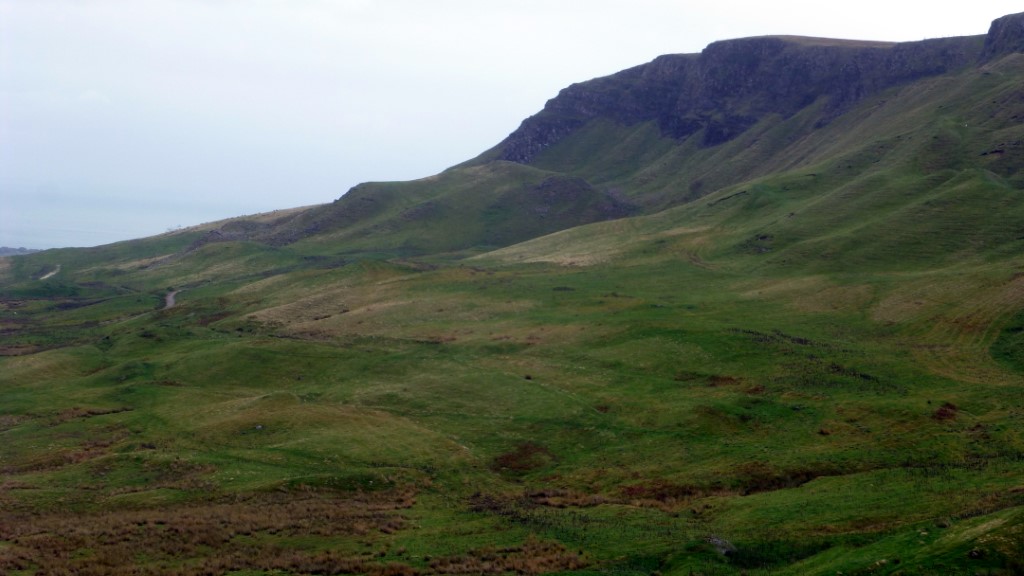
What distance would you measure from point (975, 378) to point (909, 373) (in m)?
4.77

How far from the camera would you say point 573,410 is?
62.5m

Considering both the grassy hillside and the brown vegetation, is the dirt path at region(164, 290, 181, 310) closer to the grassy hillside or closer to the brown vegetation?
the grassy hillside

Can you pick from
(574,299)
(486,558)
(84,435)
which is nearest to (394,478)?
(486,558)

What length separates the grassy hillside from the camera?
3500 centimetres

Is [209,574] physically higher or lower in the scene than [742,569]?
higher

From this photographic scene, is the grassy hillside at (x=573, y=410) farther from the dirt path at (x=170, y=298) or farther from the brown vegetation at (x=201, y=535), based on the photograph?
the dirt path at (x=170, y=298)

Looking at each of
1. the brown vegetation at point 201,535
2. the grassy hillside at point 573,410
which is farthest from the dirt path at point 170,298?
the brown vegetation at point 201,535

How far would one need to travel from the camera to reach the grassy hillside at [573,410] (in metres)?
35.0

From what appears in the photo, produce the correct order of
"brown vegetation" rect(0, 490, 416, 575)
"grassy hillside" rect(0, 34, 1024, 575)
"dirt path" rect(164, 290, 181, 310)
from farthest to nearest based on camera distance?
"dirt path" rect(164, 290, 181, 310) < "grassy hillside" rect(0, 34, 1024, 575) < "brown vegetation" rect(0, 490, 416, 575)

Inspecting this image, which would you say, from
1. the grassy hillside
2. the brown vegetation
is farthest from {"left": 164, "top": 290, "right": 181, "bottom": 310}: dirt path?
the brown vegetation

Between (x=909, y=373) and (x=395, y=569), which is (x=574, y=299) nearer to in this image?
(x=909, y=373)

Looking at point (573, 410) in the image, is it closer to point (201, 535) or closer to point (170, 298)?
point (201, 535)

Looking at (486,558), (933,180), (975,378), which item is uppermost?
(933,180)

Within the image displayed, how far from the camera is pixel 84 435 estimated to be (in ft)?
199
